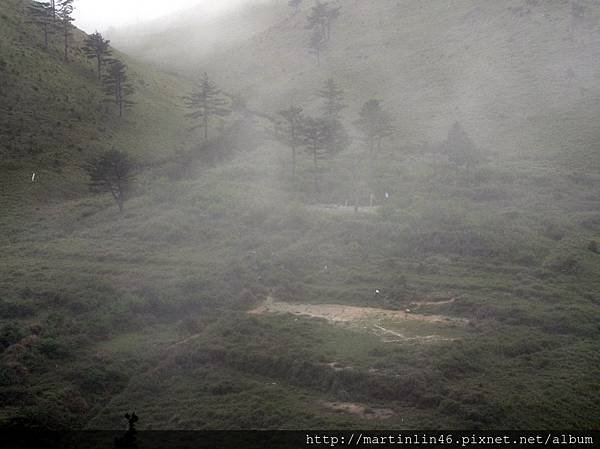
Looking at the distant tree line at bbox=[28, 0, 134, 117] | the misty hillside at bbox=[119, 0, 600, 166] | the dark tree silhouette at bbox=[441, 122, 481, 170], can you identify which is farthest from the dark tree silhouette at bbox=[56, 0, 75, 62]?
the dark tree silhouette at bbox=[441, 122, 481, 170]

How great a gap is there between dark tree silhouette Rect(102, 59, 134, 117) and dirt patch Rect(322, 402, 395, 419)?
2437 inches

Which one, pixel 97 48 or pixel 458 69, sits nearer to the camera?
pixel 97 48

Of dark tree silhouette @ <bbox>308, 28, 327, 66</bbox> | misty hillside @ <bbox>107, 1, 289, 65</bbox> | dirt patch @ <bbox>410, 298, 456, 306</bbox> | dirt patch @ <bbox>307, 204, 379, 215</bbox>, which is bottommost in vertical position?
dirt patch @ <bbox>410, 298, 456, 306</bbox>

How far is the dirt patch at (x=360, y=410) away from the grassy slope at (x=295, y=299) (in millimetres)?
411

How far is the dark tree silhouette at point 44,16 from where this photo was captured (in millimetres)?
83375

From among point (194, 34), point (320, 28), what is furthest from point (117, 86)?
point (194, 34)

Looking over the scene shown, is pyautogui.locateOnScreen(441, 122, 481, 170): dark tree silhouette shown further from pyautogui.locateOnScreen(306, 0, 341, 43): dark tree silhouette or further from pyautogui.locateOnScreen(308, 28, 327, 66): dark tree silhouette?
pyautogui.locateOnScreen(306, 0, 341, 43): dark tree silhouette

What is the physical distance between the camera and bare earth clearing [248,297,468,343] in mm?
31625

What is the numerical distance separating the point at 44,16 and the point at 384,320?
252 feet

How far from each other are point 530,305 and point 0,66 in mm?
69649

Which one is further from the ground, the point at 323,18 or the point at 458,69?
the point at 323,18

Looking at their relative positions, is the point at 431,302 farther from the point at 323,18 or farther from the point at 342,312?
the point at 323,18

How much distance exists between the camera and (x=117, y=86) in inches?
3061

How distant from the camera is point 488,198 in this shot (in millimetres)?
55062
